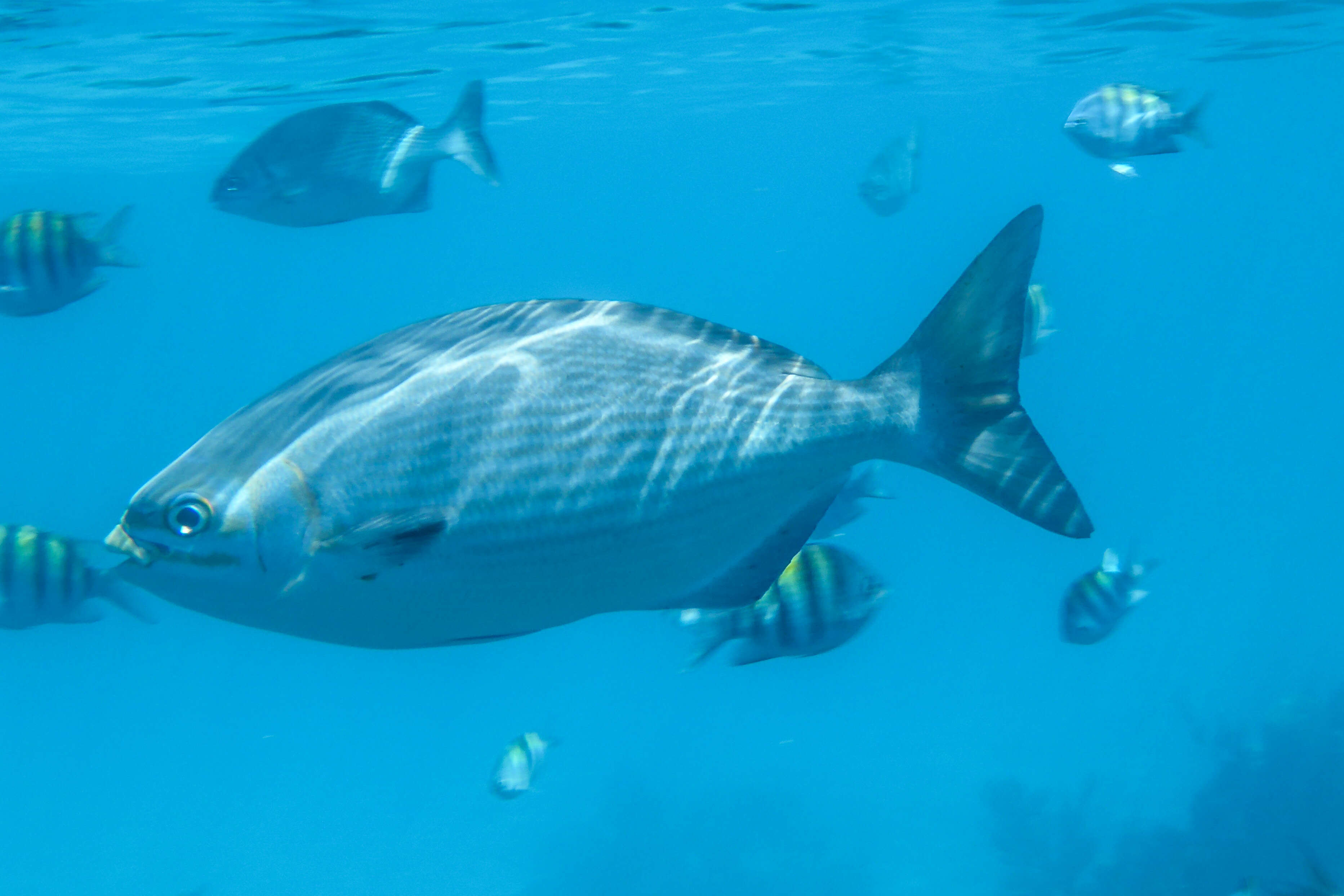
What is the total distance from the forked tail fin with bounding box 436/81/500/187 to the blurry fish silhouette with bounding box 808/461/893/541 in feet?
10.9

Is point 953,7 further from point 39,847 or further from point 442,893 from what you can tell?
point 39,847

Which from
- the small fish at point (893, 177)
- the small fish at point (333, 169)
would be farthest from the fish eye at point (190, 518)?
the small fish at point (893, 177)

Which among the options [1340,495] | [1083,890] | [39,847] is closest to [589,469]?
[1083,890]

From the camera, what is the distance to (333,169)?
5.70 meters

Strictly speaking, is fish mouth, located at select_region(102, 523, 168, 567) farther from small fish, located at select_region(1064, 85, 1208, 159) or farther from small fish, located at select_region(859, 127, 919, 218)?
small fish, located at select_region(859, 127, 919, 218)

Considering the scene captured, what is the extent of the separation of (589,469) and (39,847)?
3025 centimetres

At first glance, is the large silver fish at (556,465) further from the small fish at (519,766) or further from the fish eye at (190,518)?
the small fish at (519,766)

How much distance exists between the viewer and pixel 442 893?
1844cm

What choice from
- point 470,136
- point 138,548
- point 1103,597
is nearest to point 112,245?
point 470,136

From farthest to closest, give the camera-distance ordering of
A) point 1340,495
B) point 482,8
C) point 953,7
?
point 1340,495 < point 953,7 < point 482,8

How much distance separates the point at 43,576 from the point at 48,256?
6.30ft

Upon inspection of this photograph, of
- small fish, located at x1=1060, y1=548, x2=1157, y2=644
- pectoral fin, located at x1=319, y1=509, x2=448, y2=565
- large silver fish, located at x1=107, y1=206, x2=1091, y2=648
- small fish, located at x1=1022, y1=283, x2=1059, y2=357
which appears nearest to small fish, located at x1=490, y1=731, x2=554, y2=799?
small fish, located at x1=1060, y1=548, x2=1157, y2=644

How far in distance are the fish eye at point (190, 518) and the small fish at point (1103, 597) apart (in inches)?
255

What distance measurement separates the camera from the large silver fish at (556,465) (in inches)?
62.2
